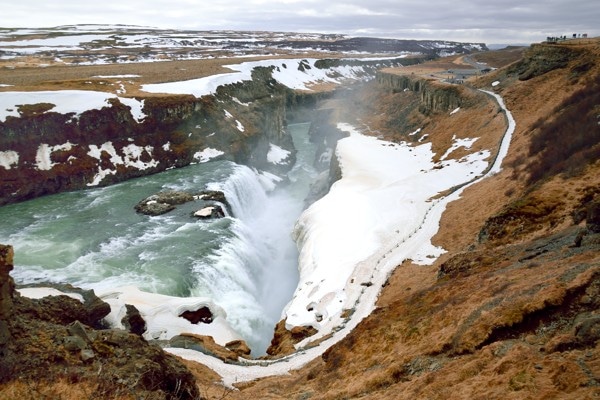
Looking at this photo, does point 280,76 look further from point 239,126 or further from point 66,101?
point 66,101

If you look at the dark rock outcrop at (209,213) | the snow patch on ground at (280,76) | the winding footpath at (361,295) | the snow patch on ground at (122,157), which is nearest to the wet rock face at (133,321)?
the winding footpath at (361,295)

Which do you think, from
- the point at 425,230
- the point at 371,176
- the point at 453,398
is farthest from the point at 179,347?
the point at 371,176

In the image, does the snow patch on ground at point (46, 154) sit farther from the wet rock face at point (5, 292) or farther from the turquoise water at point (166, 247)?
the wet rock face at point (5, 292)

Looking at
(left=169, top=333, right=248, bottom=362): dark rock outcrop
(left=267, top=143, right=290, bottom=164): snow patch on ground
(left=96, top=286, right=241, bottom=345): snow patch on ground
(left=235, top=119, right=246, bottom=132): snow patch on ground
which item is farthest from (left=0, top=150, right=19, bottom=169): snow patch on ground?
(left=169, top=333, right=248, bottom=362): dark rock outcrop

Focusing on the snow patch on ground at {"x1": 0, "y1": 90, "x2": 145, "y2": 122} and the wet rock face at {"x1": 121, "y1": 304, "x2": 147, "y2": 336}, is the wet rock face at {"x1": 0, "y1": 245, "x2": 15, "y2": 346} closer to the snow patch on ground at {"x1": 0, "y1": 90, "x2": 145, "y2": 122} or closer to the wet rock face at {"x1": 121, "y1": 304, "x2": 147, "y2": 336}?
the wet rock face at {"x1": 121, "y1": 304, "x2": 147, "y2": 336}

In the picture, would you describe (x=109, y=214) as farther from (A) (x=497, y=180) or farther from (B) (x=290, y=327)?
(A) (x=497, y=180)

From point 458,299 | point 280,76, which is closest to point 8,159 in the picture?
point 458,299
